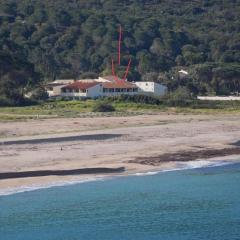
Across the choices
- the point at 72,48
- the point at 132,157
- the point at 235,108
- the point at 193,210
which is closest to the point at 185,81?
the point at 235,108

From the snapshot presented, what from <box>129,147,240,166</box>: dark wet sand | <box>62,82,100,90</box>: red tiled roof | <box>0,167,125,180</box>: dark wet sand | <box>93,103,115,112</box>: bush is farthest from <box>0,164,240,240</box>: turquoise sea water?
<box>62,82,100,90</box>: red tiled roof

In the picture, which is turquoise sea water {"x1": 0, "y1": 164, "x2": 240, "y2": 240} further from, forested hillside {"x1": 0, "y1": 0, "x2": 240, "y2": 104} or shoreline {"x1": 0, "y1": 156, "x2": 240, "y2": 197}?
forested hillside {"x1": 0, "y1": 0, "x2": 240, "y2": 104}

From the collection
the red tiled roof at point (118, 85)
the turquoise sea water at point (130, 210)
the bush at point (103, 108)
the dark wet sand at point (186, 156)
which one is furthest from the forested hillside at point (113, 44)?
the turquoise sea water at point (130, 210)

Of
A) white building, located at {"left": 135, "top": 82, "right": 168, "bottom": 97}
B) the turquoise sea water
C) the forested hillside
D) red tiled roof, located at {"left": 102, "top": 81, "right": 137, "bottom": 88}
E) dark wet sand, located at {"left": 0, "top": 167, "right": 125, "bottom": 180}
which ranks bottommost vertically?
the turquoise sea water

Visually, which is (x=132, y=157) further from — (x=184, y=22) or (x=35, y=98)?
(x=184, y=22)

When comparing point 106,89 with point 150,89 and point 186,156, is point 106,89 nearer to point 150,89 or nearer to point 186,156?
point 150,89
